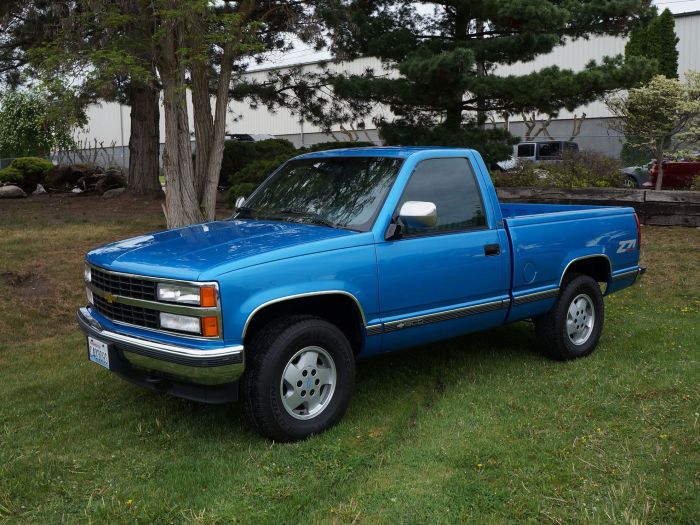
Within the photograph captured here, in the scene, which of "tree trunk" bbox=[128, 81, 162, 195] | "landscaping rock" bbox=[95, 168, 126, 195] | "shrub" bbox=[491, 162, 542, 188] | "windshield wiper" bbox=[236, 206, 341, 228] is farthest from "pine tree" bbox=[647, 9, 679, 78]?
"windshield wiper" bbox=[236, 206, 341, 228]

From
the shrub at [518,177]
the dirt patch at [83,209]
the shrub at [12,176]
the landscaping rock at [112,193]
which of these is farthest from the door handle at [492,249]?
the shrub at [12,176]

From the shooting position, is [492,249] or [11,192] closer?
[492,249]

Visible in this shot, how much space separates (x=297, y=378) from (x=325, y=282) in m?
0.61

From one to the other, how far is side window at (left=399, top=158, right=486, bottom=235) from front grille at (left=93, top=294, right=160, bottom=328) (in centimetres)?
185

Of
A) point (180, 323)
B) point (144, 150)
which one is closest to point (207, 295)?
point (180, 323)

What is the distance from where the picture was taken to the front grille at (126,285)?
4328mm

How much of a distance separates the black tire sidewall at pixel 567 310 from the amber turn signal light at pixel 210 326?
319 cm

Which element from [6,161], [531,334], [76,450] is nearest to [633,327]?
[531,334]

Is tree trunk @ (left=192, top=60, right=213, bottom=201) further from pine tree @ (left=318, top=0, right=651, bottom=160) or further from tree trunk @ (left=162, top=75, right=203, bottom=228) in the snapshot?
pine tree @ (left=318, top=0, right=651, bottom=160)

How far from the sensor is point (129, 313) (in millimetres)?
4535

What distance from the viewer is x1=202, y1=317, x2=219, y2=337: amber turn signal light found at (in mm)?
4094

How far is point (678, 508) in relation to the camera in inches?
142

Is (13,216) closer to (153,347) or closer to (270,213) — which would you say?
(270,213)

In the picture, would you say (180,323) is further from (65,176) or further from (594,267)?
(65,176)
